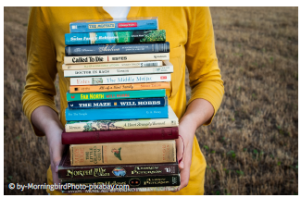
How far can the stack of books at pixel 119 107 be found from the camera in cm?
87

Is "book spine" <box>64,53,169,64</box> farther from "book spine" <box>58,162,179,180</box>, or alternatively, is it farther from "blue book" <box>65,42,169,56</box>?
"book spine" <box>58,162,179,180</box>

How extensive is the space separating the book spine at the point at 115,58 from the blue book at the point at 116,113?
17 centimetres

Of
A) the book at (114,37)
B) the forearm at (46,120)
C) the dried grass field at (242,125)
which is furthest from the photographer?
the dried grass field at (242,125)

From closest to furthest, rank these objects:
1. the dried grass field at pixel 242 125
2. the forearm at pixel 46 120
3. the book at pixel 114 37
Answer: the book at pixel 114 37 → the forearm at pixel 46 120 → the dried grass field at pixel 242 125

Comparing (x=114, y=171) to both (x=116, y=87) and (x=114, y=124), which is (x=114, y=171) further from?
(x=116, y=87)

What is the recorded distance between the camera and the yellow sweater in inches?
41.9

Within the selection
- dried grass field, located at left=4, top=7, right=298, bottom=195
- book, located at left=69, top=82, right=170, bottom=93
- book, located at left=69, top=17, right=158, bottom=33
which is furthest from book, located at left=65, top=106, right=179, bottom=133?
dried grass field, located at left=4, top=7, right=298, bottom=195

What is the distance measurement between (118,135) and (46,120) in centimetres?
40

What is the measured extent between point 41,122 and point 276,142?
2.89m

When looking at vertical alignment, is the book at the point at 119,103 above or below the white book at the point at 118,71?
below

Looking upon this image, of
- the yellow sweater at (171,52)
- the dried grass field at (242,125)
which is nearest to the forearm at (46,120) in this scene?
the yellow sweater at (171,52)

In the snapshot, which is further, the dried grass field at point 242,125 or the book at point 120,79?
the dried grass field at point 242,125

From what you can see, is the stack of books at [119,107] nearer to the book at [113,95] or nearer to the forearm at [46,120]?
the book at [113,95]

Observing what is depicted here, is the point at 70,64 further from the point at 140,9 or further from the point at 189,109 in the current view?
the point at 189,109
